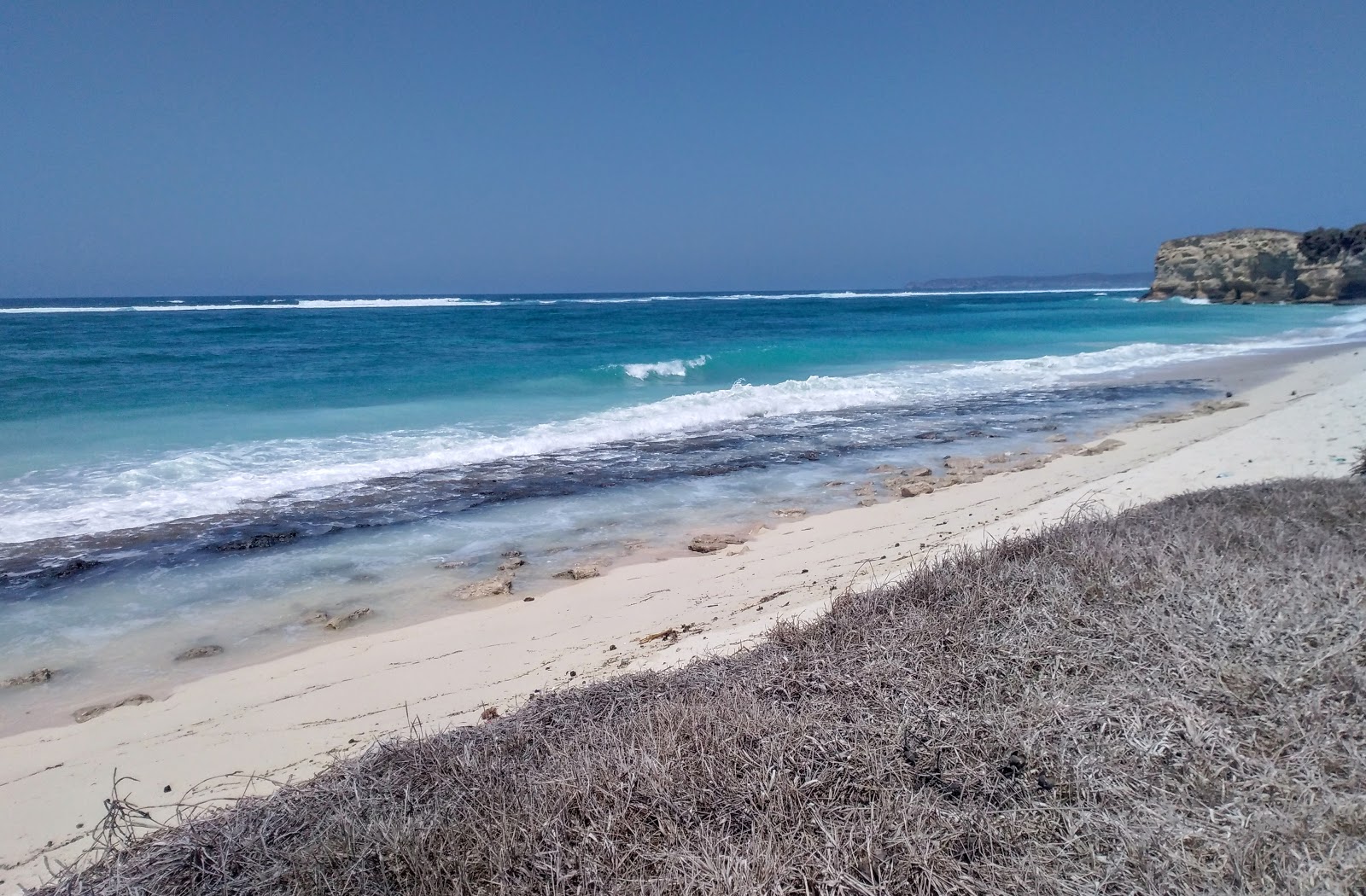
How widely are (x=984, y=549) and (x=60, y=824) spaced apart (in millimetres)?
5349

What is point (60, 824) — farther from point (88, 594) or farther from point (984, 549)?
point (984, 549)

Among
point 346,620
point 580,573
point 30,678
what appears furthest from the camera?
point 580,573

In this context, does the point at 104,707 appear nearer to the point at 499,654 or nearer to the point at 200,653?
the point at 200,653

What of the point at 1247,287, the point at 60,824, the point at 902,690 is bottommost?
the point at 60,824

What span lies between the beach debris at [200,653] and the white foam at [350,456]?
157 inches

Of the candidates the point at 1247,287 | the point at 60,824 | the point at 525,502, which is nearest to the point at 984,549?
the point at 60,824

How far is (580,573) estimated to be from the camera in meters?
7.22

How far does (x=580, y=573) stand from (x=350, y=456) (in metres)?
6.99

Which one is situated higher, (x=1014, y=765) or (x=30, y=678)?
(x=1014, y=765)

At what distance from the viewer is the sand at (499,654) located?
13.7ft

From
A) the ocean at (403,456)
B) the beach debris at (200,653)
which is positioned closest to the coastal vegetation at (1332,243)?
the ocean at (403,456)

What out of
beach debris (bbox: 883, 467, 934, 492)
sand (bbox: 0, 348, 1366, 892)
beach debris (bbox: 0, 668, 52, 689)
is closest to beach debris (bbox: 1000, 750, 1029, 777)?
sand (bbox: 0, 348, 1366, 892)

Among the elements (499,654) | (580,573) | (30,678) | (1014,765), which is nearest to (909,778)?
(1014,765)

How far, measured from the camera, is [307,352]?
28.5 meters
